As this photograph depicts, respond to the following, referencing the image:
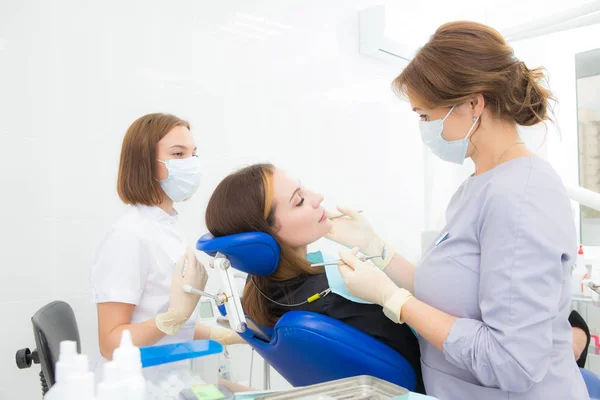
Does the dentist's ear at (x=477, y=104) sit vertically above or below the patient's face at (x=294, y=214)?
above

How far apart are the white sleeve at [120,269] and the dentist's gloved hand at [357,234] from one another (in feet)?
2.03

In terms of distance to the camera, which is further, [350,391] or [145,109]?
[145,109]

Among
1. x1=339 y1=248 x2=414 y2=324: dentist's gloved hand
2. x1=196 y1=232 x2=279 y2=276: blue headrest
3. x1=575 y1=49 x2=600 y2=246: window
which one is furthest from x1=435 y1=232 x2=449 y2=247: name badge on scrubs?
x1=575 y1=49 x2=600 y2=246: window

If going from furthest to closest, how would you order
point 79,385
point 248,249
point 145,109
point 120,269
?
point 145,109, point 120,269, point 248,249, point 79,385

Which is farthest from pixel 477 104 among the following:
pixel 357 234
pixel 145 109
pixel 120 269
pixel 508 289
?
pixel 145 109

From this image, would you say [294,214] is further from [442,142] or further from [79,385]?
[79,385]

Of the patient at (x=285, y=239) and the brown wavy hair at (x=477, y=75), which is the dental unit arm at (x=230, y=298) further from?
the brown wavy hair at (x=477, y=75)

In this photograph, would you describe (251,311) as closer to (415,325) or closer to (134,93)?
(415,325)

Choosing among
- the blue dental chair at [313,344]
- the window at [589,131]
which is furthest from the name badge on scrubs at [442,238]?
the window at [589,131]

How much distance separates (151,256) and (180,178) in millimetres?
329

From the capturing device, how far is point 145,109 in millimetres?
2330

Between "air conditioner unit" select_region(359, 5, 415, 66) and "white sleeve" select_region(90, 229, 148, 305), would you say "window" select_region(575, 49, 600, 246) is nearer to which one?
"air conditioner unit" select_region(359, 5, 415, 66)

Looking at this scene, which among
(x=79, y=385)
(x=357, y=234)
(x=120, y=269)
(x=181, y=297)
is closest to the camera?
(x=79, y=385)

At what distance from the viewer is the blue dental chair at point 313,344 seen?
1.16m
